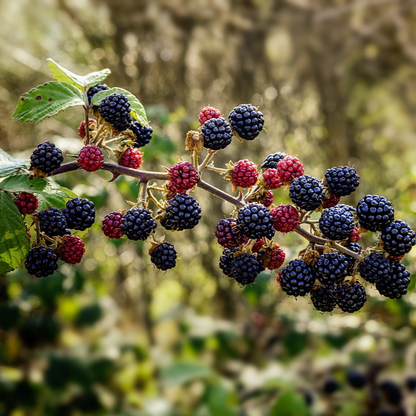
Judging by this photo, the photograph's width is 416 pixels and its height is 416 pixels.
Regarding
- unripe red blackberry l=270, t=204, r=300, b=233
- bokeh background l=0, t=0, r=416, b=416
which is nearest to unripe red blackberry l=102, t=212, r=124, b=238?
unripe red blackberry l=270, t=204, r=300, b=233

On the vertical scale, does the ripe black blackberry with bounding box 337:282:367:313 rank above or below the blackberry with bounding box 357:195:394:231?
below

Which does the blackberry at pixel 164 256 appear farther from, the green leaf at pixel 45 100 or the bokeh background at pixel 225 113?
the bokeh background at pixel 225 113

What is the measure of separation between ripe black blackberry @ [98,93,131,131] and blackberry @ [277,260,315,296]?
2.32 feet

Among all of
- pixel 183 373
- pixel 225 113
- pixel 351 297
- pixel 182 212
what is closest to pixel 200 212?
pixel 182 212

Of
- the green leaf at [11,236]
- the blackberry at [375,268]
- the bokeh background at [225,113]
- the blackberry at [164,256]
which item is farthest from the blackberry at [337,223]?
the bokeh background at [225,113]

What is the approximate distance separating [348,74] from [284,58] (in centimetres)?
96

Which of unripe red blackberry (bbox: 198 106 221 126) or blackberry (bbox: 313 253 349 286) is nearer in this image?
blackberry (bbox: 313 253 349 286)

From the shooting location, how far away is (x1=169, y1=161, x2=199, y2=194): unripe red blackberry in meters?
1.09

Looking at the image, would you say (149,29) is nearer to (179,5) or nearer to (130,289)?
(179,5)

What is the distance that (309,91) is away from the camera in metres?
5.24

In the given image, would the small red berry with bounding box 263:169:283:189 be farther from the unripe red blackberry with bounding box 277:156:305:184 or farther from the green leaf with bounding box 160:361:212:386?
the green leaf with bounding box 160:361:212:386

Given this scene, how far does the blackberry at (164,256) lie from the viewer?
1203 millimetres

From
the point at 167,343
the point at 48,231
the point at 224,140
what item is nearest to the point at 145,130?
the point at 224,140

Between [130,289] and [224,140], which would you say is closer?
[224,140]
